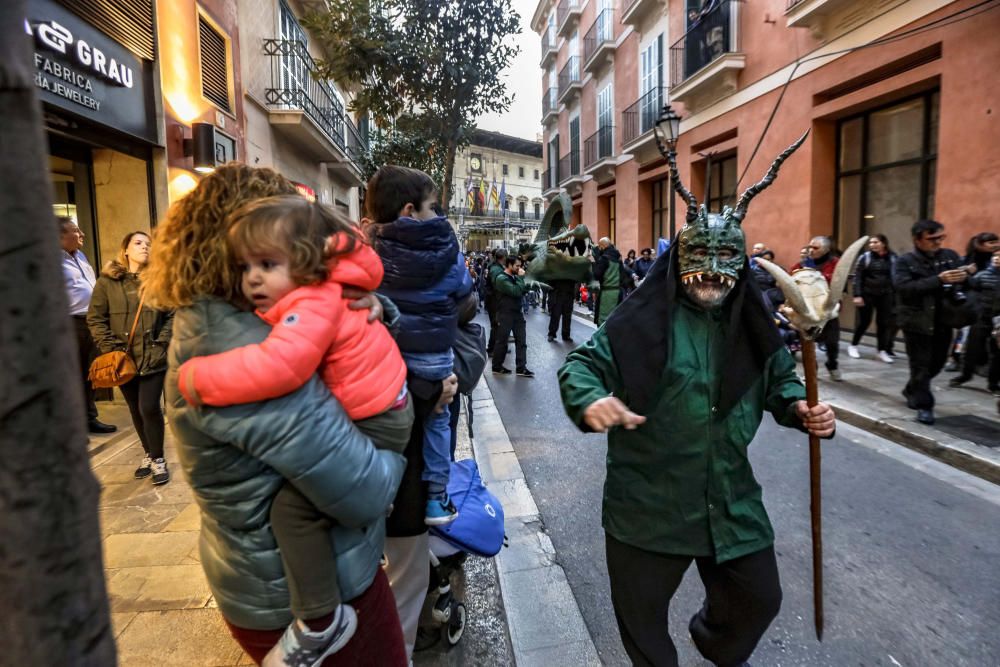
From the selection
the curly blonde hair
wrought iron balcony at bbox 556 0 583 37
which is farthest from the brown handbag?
wrought iron balcony at bbox 556 0 583 37

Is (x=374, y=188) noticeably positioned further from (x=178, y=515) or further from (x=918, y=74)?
(x=918, y=74)

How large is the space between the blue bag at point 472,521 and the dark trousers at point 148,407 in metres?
2.90

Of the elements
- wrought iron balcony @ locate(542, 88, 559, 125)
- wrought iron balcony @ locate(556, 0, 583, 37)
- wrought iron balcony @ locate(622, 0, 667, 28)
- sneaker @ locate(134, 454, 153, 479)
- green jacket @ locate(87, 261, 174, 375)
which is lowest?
sneaker @ locate(134, 454, 153, 479)

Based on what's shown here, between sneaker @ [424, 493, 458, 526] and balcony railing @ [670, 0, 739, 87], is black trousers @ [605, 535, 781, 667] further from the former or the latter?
balcony railing @ [670, 0, 739, 87]

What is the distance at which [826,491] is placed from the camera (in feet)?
14.3

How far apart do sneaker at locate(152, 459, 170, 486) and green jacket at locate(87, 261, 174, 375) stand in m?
0.72

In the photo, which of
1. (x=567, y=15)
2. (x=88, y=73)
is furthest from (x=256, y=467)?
(x=567, y=15)

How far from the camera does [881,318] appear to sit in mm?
8719

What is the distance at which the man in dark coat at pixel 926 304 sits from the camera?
5.77 m

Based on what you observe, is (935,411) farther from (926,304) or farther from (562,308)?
(562,308)

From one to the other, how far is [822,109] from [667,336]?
10805 mm

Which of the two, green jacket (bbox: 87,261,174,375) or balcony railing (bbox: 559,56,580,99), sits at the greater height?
balcony railing (bbox: 559,56,580,99)

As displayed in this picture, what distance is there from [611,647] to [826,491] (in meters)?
2.55

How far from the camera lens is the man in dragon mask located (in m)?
1.95
